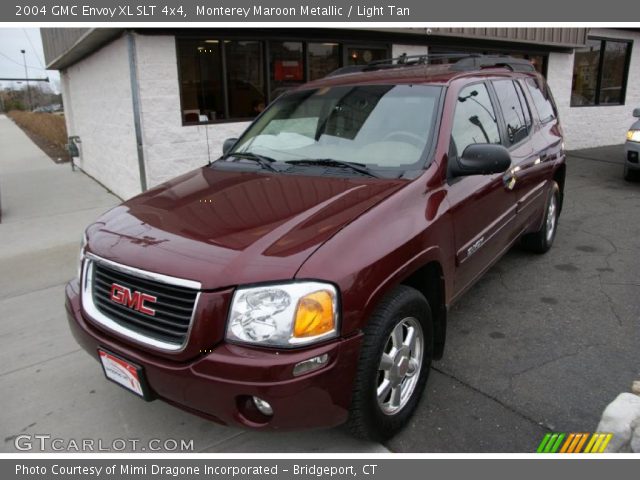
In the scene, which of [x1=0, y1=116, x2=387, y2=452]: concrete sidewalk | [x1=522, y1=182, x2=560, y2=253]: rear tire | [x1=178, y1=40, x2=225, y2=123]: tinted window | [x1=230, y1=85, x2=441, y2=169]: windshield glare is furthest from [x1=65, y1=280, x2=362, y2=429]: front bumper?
[x1=178, y1=40, x2=225, y2=123]: tinted window

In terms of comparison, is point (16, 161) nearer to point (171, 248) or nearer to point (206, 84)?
point (206, 84)

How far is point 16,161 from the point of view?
1545cm

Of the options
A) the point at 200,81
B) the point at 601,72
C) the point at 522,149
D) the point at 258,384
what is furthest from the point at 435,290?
the point at 601,72

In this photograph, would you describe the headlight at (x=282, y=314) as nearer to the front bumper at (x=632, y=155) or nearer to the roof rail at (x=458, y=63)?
the roof rail at (x=458, y=63)

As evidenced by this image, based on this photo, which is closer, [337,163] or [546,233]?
[337,163]

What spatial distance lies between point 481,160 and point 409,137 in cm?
46

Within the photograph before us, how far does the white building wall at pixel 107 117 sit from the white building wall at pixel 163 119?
39 centimetres

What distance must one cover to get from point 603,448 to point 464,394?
83 centimetres

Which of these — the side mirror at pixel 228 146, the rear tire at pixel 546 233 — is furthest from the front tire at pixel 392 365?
Answer: the rear tire at pixel 546 233

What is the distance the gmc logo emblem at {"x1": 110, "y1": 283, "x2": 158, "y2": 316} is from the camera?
2270 mm

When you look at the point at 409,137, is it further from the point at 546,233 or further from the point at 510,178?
the point at 546,233

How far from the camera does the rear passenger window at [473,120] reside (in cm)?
328

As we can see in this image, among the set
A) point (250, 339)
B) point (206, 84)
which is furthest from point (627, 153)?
point (250, 339)

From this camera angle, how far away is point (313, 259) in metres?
2.13
